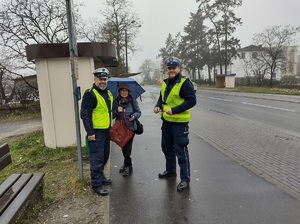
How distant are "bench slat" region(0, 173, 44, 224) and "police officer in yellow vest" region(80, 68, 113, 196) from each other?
805 millimetres

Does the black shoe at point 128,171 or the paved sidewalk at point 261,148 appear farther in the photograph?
the black shoe at point 128,171

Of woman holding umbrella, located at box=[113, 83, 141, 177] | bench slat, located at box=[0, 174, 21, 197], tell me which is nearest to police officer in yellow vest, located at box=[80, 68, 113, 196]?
woman holding umbrella, located at box=[113, 83, 141, 177]

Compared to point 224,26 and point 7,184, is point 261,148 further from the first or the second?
point 224,26

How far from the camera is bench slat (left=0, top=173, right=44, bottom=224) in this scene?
2751 mm

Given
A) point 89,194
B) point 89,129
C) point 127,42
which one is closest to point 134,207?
point 89,194

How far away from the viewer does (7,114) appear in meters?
21.5

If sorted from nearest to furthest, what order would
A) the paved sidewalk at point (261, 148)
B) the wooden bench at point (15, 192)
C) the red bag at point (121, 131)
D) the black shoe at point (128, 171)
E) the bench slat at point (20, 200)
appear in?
the bench slat at point (20, 200) → the wooden bench at point (15, 192) → the paved sidewalk at point (261, 148) → the red bag at point (121, 131) → the black shoe at point (128, 171)

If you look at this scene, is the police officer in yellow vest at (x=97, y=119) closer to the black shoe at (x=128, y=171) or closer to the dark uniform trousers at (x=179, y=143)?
the black shoe at (x=128, y=171)

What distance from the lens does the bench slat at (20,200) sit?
2.75 m

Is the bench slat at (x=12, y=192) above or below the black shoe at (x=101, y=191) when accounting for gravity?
above

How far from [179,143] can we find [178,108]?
22.4 inches

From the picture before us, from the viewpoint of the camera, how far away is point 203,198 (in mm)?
3916

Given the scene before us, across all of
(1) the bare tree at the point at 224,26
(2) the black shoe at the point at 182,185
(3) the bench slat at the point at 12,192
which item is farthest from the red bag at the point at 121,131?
(1) the bare tree at the point at 224,26

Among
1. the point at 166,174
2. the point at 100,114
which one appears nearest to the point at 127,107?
the point at 100,114
